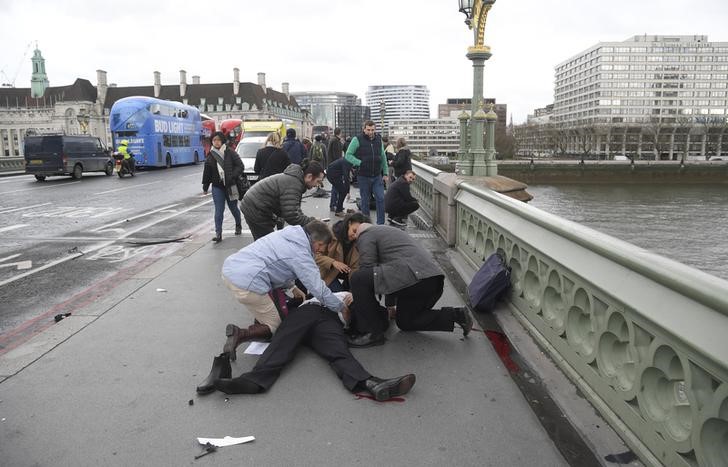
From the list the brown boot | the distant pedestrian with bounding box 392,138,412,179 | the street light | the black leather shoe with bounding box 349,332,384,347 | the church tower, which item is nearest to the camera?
the brown boot

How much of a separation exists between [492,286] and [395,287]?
1.35 meters

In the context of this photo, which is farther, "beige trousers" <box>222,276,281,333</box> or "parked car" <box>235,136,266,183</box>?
"parked car" <box>235,136,266,183</box>

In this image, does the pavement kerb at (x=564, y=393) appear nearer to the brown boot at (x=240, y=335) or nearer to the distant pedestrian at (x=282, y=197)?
the brown boot at (x=240, y=335)

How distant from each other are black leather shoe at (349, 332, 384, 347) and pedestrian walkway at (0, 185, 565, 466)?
3.1 inches

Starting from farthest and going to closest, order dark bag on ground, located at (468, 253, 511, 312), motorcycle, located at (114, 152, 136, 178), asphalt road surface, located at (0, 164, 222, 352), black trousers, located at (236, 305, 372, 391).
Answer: motorcycle, located at (114, 152, 136, 178) < asphalt road surface, located at (0, 164, 222, 352) < dark bag on ground, located at (468, 253, 511, 312) < black trousers, located at (236, 305, 372, 391)

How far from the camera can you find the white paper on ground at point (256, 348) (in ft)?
14.7

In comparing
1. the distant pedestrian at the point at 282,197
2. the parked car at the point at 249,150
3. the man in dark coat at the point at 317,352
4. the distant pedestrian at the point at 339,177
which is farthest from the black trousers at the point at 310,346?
the parked car at the point at 249,150

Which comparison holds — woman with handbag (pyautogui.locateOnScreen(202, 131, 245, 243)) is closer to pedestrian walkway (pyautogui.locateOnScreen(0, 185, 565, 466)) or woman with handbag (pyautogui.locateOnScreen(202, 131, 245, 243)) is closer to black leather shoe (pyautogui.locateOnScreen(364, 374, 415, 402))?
pedestrian walkway (pyautogui.locateOnScreen(0, 185, 565, 466))

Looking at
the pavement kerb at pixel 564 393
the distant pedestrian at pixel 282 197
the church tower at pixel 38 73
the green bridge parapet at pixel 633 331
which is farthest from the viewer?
the church tower at pixel 38 73

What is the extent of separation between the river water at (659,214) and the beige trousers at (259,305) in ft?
52.4

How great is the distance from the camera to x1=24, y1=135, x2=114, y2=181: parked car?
24.2 metres

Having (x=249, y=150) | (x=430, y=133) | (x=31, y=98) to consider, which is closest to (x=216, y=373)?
(x=249, y=150)

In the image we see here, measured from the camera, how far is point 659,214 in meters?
42.8

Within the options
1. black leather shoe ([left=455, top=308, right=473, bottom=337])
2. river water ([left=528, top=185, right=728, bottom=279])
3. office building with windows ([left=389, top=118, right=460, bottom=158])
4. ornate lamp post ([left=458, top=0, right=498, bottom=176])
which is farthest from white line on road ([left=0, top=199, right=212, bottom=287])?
office building with windows ([left=389, top=118, right=460, bottom=158])
